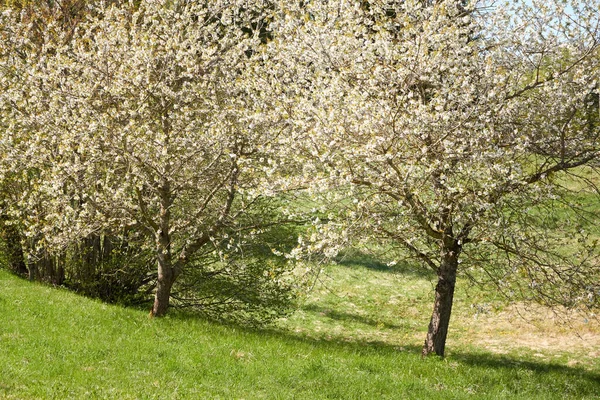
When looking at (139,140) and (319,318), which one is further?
(319,318)

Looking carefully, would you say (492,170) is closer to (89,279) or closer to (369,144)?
(369,144)

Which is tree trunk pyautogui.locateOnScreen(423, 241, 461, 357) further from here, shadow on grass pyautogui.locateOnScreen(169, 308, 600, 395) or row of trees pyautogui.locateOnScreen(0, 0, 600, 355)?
shadow on grass pyautogui.locateOnScreen(169, 308, 600, 395)

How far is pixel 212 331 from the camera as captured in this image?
48.1 feet

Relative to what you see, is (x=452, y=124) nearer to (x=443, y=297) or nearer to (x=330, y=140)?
(x=330, y=140)

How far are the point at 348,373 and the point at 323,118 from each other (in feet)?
14.9

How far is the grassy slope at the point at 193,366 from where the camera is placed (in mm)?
10219

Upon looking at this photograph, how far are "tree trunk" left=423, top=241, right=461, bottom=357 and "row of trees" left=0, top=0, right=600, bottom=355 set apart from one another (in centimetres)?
4

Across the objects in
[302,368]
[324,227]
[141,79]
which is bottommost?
[302,368]

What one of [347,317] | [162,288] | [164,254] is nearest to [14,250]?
[162,288]

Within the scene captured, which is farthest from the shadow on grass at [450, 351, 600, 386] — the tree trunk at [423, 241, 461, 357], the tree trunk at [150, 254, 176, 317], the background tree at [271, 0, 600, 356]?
the tree trunk at [150, 254, 176, 317]

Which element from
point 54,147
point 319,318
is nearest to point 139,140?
point 54,147

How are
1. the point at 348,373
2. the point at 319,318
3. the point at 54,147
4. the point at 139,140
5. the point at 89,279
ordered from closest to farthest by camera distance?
1. the point at 348,373
2. the point at 139,140
3. the point at 54,147
4. the point at 89,279
5. the point at 319,318

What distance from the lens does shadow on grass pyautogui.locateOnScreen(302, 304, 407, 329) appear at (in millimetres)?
22547

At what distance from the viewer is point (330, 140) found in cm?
1181
